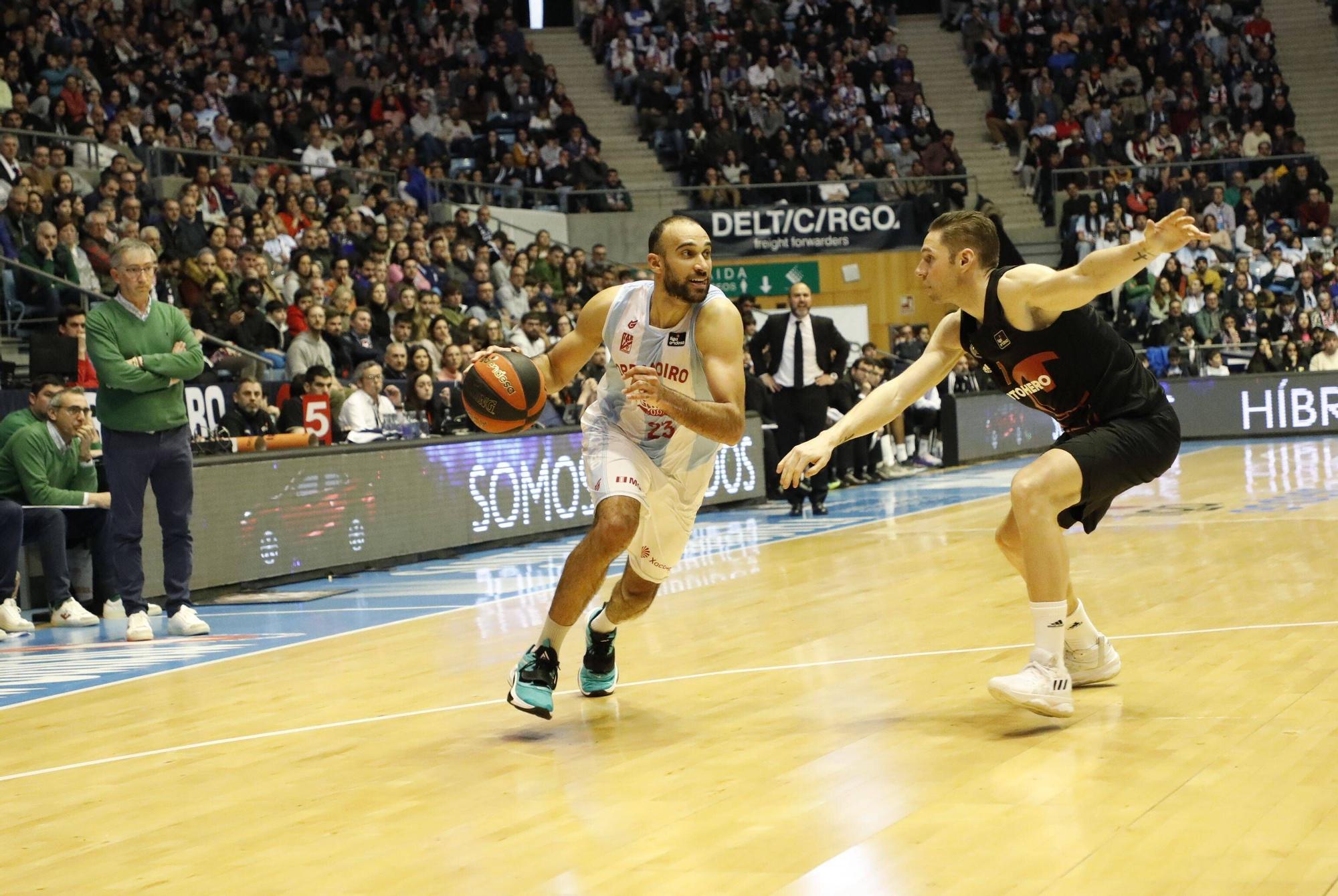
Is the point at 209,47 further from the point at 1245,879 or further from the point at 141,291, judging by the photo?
the point at 1245,879

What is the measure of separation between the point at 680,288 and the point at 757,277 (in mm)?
19962

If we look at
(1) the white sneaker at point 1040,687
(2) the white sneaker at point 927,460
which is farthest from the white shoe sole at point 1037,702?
(2) the white sneaker at point 927,460

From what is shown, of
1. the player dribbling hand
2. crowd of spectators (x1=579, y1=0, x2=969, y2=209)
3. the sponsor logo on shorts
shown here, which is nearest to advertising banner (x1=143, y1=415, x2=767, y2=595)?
the sponsor logo on shorts

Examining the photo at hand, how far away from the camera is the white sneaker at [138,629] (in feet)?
26.9

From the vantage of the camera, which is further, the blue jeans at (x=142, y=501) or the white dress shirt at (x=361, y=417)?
the white dress shirt at (x=361, y=417)

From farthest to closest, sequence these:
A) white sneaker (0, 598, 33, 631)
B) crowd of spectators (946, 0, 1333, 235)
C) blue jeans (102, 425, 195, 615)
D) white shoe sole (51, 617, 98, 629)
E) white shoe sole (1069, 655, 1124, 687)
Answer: crowd of spectators (946, 0, 1333, 235)
white shoe sole (51, 617, 98, 629)
white sneaker (0, 598, 33, 631)
blue jeans (102, 425, 195, 615)
white shoe sole (1069, 655, 1124, 687)

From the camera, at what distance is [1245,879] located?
332cm

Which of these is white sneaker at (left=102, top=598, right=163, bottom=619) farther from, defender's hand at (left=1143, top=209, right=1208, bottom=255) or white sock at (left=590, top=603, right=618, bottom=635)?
defender's hand at (left=1143, top=209, right=1208, bottom=255)

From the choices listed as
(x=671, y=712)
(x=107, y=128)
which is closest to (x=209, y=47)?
(x=107, y=128)

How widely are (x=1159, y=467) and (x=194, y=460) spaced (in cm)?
621

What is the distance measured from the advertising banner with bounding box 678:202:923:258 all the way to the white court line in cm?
1871

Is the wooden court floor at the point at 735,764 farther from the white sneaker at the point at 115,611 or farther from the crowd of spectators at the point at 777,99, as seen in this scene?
the crowd of spectators at the point at 777,99

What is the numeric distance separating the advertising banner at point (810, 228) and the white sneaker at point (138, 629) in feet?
57.6

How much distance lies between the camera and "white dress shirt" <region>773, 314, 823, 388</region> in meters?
13.6
